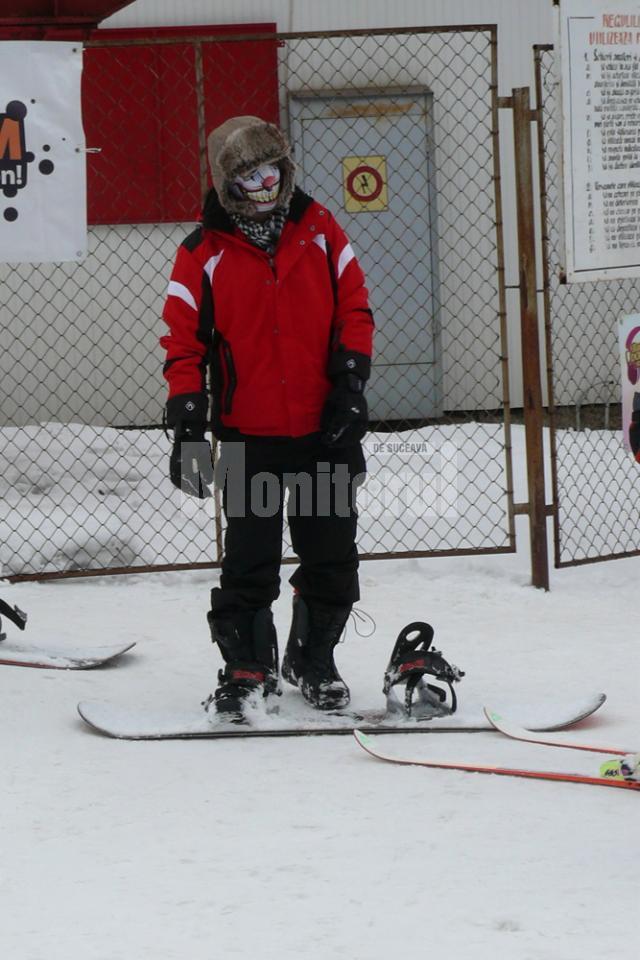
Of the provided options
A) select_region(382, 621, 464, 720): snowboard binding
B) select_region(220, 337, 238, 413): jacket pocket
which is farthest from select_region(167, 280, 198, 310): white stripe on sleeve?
select_region(382, 621, 464, 720): snowboard binding

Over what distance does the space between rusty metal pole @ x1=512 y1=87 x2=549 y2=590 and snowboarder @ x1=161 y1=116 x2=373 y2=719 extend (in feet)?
5.52

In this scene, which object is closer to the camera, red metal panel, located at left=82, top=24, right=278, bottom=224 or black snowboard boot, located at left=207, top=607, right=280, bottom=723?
black snowboard boot, located at left=207, top=607, right=280, bottom=723

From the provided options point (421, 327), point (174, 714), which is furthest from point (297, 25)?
point (174, 714)

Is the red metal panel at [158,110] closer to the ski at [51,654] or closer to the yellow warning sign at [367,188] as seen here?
the yellow warning sign at [367,188]

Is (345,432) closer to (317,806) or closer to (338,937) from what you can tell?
(317,806)

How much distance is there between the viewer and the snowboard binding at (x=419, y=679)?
3.74 metres

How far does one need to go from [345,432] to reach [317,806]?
3.54 feet

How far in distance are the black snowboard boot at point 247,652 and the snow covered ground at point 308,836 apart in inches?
8.4

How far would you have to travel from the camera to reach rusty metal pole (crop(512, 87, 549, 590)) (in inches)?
208

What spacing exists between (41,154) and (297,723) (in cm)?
259

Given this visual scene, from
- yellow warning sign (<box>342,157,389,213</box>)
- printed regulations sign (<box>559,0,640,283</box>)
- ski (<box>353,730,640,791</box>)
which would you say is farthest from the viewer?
yellow warning sign (<box>342,157,389,213</box>)

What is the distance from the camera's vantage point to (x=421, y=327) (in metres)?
9.05

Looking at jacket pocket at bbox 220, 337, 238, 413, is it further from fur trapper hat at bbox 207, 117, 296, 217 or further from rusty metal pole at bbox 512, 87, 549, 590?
rusty metal pole at bbox 512, 87, 549, 590

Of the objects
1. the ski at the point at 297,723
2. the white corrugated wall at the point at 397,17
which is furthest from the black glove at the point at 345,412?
the white corrugated wall at the point at 397,17
